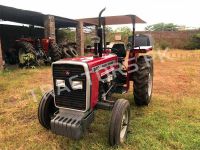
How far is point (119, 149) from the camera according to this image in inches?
121

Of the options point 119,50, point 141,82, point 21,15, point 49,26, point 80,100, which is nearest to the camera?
point 80,100

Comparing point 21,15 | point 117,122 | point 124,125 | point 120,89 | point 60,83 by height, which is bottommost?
point 124,125

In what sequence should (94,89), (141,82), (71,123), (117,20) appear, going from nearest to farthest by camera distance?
(71,123) < (94,89) < (141,82) < (117,20)

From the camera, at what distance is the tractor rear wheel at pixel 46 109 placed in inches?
138

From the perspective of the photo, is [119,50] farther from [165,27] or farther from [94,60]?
[165,27]

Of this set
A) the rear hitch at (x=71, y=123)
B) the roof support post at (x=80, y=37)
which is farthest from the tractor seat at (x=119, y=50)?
the roof support post at (x=80, y=37)

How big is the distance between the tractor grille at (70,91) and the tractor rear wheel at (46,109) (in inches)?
17.1

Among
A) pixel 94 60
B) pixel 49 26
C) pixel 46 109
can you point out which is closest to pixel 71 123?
pixel 46 109

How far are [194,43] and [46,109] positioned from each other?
786 inches

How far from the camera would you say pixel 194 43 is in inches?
824

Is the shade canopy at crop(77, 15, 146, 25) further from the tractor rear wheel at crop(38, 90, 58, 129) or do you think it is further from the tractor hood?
the tractor rear wheel at crop(38, 90, 58, 129)

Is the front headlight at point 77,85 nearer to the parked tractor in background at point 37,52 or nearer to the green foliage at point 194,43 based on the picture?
the parked tractor in background at point 37,52

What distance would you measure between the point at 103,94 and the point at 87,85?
722 millimetres

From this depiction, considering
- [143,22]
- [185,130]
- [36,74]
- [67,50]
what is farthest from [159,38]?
[185,130]
